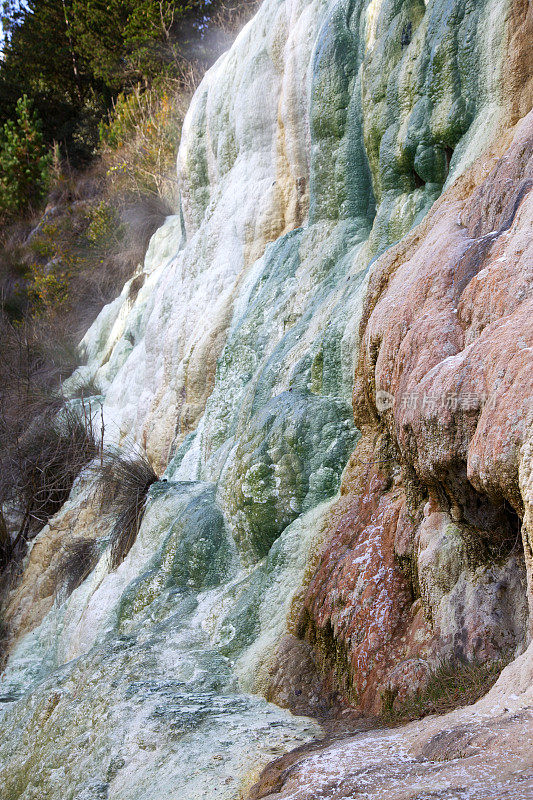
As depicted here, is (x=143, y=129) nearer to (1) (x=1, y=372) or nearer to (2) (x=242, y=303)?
(1) (x=1, y=372)

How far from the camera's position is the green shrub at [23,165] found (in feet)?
58.3

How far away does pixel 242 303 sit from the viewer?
23.7 feet

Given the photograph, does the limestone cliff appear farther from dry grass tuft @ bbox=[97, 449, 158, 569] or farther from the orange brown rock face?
dry grass tuft @ bbox=[97, 449, 158, 569]

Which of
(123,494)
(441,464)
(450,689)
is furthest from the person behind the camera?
(123,494)

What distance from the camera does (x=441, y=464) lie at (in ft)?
9.83

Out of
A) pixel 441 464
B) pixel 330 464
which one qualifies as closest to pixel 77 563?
pixel 330 464

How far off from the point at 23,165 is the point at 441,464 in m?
17.1

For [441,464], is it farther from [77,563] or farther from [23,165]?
[23,165]

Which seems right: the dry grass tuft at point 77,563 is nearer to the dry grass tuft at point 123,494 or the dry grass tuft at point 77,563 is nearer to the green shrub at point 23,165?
the dry grass tuft at point 123,494

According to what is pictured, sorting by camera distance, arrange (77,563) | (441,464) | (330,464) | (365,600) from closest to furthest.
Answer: (441,464) → (365,600) → (330,464) → (77,563)

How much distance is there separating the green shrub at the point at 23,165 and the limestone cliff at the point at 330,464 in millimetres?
11263

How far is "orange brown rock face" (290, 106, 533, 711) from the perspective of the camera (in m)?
2.71

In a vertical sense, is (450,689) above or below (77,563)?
below

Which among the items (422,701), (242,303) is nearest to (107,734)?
(422,701)
